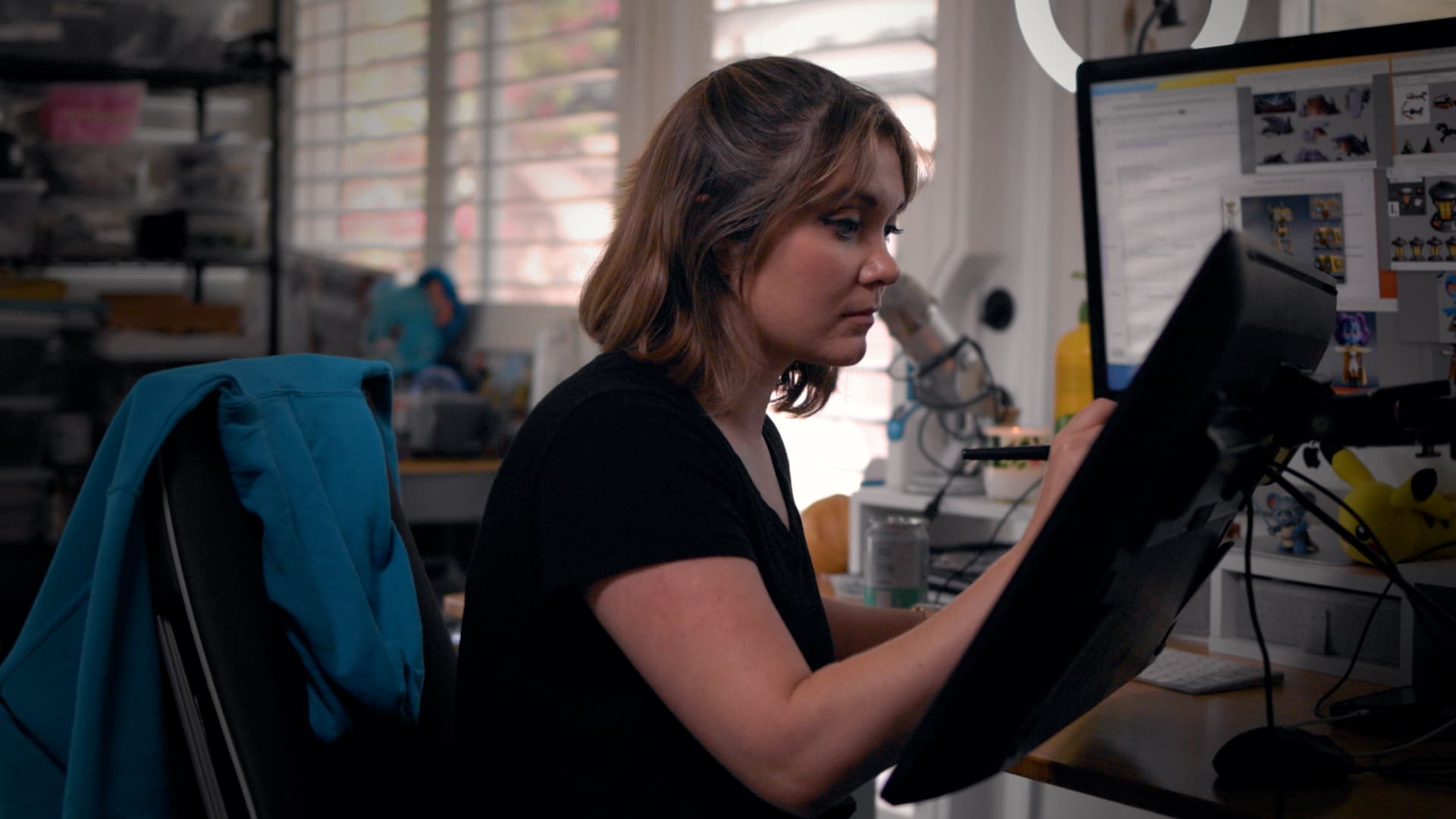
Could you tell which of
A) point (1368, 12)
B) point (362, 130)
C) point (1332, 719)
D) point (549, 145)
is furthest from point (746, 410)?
point (362, 130)

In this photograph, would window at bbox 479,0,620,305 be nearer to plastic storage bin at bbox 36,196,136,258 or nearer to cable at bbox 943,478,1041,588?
plastic storage bin at bbox 36,196,136,258

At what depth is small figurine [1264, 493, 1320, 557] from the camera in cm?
130

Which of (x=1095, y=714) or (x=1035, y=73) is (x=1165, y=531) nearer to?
(x=1095, y=714)

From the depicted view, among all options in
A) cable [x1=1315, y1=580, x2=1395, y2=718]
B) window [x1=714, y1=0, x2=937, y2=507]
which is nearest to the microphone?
window [x1=714, y1=0, x2=937, y2=507]

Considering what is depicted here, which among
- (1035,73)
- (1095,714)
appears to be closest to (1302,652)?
(1095,714)

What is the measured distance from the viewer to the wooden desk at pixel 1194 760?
83 cm

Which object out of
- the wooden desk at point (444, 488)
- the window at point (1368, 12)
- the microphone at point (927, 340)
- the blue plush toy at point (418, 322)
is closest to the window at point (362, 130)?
the blue plush toy at point (418, 322)

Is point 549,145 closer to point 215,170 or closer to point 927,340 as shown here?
point 215,170

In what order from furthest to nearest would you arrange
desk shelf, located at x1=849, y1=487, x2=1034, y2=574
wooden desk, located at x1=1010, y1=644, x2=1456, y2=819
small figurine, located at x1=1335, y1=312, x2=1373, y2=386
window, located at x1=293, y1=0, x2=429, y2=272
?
1. window, located at x1=293, y1=0, x2=429, y2=272
2. desk shelf, located at x1=849, y1=487, x2=1034, y2=574
3. small figurine, located at x1=1335, y1=312, x2=1373, y2=386
4. wooden desk, located at x1=1010, y1=644, x2=1456, y2=819

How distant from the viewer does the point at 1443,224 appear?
47.3 inches

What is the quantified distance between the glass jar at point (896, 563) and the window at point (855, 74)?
0.67m

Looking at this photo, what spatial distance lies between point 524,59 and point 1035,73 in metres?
1.43

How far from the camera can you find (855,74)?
7.53 feet

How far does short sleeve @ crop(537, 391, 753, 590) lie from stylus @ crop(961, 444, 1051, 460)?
21 centimetres
